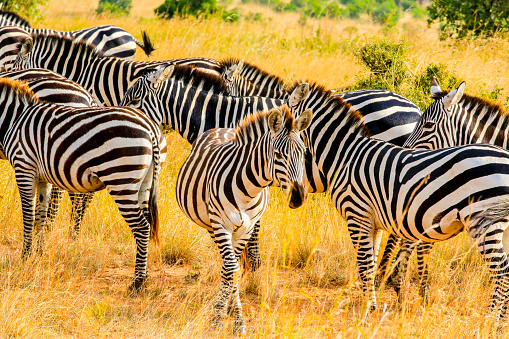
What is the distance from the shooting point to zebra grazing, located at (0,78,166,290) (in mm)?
5055

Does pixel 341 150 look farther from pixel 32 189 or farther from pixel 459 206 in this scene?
pixel 32 189

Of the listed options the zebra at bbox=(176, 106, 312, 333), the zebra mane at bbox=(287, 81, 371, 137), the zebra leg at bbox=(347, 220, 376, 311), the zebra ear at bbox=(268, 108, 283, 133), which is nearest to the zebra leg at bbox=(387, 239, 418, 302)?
the zebra leg at bbox=(347, 220, 376, 311)

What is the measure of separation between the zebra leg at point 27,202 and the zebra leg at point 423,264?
3957 millimetres

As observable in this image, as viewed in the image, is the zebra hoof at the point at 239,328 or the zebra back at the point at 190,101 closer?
the zebra hoof at the point at 239,328

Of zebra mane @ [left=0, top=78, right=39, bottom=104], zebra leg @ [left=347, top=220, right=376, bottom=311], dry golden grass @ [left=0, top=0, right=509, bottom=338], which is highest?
zebra mane @ [left=0, top=78, right=39, bottom=104]

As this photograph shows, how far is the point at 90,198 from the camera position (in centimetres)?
634

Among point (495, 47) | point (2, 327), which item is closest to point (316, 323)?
point (2, 327)

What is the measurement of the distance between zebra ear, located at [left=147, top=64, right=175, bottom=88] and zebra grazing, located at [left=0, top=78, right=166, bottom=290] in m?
1.29

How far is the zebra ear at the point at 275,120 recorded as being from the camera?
13.6 ft

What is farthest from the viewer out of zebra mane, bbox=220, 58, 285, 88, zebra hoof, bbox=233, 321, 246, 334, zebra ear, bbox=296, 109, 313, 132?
zebra mane, bbox=220, 58, 285, 88

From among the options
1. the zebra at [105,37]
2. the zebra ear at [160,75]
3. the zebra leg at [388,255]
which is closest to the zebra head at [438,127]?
the zebra leg at [388,255]

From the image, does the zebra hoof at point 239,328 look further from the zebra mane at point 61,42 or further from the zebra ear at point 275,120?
the zebra mane at point 61,42

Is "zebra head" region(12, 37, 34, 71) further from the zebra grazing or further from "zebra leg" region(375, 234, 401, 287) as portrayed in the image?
"zebra leg" region(375, 234, 401, 287)

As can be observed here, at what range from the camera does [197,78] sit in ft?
22.5
